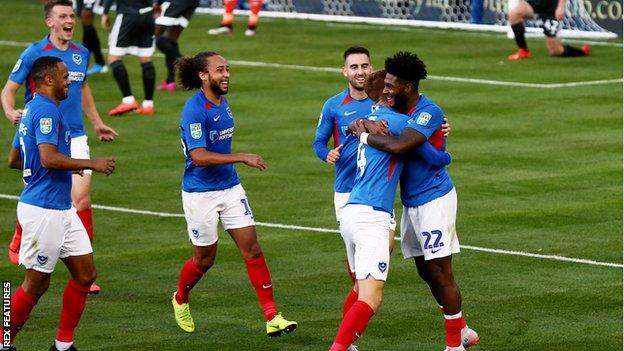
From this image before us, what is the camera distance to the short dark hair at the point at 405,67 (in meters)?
10.7

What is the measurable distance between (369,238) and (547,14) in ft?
59.8

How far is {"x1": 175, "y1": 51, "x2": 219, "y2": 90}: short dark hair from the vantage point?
39.6 feet

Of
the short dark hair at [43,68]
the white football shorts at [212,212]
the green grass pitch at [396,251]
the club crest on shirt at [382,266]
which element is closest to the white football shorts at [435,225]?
the club crest on shirt at [382,266]

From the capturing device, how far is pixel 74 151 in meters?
13.9

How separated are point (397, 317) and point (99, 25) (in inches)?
913

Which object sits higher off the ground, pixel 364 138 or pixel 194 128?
pixel 364 138

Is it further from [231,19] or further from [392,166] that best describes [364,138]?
[231,19]

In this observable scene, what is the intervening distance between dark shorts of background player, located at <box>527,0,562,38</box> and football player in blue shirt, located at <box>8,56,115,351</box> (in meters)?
17.9

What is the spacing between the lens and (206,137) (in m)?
12.0

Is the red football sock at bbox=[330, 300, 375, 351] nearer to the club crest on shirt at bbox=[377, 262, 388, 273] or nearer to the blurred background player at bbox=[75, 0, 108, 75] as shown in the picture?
the club crest on shirt at bbox=[377, 262, 388, 273]

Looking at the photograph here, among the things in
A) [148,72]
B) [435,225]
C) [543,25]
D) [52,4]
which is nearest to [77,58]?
[52,4]

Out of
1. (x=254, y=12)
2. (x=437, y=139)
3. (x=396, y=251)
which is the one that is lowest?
(x=254, y=12)

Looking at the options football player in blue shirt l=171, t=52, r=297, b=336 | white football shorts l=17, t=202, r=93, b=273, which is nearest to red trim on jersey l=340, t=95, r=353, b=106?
football player in blue shirt l=171, t=52, r=297, b=336

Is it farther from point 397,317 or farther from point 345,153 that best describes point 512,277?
point 345,153
